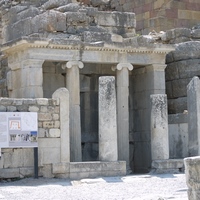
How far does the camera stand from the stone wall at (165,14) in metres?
27.3

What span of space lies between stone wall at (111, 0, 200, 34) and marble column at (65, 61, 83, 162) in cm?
658

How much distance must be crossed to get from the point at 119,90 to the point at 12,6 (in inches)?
214

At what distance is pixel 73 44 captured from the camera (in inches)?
843

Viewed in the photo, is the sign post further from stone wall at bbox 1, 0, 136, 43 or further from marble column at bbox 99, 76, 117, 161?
stone wall at bbox 1, 0, 136, 43

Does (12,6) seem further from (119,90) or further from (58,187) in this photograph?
(58,187)

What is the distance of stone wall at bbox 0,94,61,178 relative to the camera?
60.9 ft

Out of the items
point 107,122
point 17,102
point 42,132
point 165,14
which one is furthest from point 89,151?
point 165,14

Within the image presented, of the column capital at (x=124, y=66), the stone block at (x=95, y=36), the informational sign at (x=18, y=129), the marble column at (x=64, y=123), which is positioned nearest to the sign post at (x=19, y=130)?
the informational sign at (x=18, y=129)

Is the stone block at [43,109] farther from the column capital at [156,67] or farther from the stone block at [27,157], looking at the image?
the column capital at [156,67]

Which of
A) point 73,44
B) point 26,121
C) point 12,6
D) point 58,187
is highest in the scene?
point 12,6

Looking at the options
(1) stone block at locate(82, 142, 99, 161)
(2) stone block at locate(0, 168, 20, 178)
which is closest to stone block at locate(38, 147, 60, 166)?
(2) stone block at locate(0, 168, 20, 178)

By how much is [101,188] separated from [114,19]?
8.25 metres

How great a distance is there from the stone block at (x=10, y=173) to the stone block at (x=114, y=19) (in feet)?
22.7

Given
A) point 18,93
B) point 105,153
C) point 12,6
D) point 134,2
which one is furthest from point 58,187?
point 134,2
